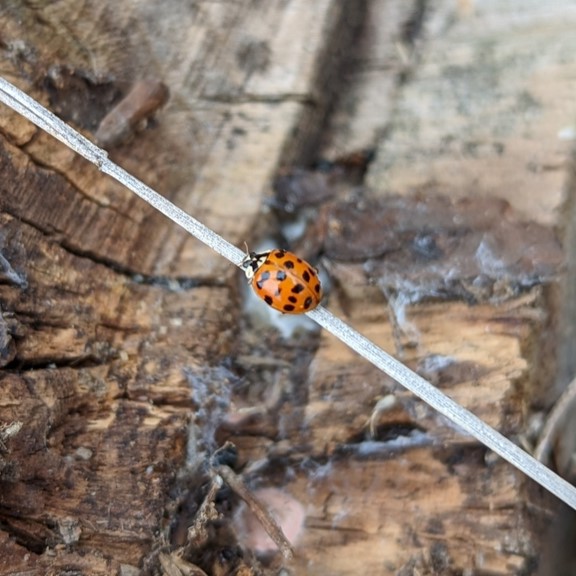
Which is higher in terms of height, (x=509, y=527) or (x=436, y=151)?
(x=436, y=151)

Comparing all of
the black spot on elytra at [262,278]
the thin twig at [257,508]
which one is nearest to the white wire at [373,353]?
the black spot on elytra at [262,278]

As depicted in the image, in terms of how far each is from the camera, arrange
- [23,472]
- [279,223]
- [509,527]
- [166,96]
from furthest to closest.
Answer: [279,223] → [166,96] → [509,527] → [23,472]

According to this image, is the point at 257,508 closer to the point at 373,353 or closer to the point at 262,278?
the point at 373,353

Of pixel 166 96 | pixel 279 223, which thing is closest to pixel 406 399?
pixel 279 223

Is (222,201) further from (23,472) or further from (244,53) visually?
(23,472)

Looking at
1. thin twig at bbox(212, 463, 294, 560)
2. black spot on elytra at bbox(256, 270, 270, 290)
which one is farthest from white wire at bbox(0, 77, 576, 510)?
thin twig at bbox(212, 463, 294, 560)

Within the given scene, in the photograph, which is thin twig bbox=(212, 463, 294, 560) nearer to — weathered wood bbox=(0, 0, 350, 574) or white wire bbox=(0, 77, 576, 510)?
weathered wood bbox=(0, 0, 350, 574)

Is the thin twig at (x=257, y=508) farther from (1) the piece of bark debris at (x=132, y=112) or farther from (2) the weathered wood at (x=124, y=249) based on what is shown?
(1) the piece of bark debris at (x=132, y=112)
